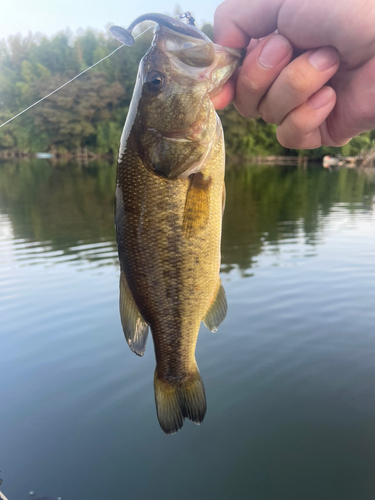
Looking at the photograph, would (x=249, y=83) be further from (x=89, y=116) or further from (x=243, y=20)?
(x=89, y=116)

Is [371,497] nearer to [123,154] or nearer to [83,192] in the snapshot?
[123,154]

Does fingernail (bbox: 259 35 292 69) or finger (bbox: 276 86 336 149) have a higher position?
fingernail (bbox: 259 35 292 69)

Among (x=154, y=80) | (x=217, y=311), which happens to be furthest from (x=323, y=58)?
(x=217, y=311)

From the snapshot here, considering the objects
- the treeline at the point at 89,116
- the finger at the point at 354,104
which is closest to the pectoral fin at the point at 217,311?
the finger at the point at 354,104

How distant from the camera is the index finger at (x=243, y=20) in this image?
2.02m

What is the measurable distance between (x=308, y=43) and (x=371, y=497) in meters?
4.43

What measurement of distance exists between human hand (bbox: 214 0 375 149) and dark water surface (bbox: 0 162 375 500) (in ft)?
12.6

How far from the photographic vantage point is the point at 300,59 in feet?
6.49

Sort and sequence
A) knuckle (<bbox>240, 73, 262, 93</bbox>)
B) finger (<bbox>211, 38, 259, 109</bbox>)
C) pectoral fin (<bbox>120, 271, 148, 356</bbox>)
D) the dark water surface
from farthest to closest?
the dark water surface < finger (<bbox>211, 38, 259, 109</bbox>) < knuckle (<bbox>240, 73, 262, 93</bbox>) < pectoral fin (<bbox>120, 271, 148, 356</bbox>)

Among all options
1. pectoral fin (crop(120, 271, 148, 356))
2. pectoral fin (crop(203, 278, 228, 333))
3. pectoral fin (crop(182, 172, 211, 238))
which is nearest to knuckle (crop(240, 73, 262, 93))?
pectoral fin (crop(182, 172, 211, 238))

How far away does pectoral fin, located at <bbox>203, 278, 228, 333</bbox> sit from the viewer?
208 cm

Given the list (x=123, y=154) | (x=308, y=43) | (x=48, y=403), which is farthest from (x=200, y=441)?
(x=308, y=43)

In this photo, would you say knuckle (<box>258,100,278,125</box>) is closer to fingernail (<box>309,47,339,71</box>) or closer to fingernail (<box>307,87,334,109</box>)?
fingernail (<box>307,87,334,109</box>)

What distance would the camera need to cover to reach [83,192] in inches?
988
